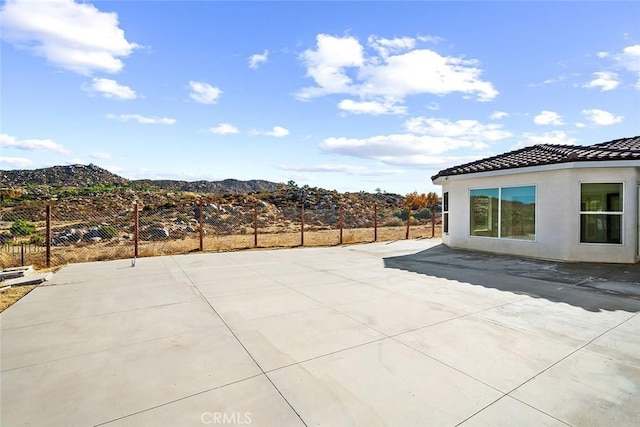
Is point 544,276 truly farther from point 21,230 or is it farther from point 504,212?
point 21,230

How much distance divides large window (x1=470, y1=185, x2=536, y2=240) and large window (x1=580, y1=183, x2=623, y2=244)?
1.17 meters

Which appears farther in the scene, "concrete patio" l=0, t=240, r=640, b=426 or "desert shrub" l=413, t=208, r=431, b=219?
"desert shrub" l=413, t=208, r=431, b=219

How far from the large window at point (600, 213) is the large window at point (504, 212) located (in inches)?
46.1

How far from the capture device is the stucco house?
28.4ft

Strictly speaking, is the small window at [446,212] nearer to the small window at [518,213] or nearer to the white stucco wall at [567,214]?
the small window at [518,213]

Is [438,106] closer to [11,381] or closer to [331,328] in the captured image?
[331,328]

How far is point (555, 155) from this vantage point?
9.58m

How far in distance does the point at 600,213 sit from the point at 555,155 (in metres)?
2.01

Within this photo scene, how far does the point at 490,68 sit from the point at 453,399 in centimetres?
1285

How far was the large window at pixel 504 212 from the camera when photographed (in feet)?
32.3

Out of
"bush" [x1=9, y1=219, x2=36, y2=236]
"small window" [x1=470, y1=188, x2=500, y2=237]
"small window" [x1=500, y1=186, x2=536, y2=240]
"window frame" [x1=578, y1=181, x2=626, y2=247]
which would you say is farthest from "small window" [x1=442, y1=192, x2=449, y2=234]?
"bush" [x1=9, y1=219, x2=36, y2=236]

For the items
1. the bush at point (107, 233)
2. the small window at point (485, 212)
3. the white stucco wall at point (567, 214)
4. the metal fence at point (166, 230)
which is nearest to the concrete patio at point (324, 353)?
the white stucco wall at point (567, 214)

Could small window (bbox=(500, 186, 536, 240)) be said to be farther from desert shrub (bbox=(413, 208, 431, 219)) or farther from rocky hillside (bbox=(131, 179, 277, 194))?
rocky hillside (bbox=(131, 179, 277, 194))

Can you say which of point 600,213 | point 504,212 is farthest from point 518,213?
point 600,213
